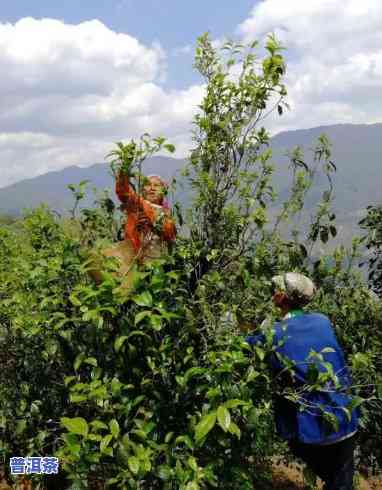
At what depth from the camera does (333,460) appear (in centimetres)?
418

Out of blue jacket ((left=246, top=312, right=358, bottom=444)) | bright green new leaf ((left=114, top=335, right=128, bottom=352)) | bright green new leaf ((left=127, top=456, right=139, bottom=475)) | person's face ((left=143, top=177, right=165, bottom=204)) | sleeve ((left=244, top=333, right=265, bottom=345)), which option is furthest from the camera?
person's face ((left=143, top=177, right=165, bottom=204))

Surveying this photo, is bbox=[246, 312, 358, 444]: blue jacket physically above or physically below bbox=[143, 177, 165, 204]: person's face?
below

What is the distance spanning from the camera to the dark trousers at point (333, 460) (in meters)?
4.12

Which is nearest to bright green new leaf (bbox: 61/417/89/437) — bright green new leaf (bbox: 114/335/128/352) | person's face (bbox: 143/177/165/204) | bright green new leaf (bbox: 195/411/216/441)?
bright green new leaf (bbox: 114/335/128/352)

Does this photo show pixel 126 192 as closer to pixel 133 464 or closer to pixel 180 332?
pixel 180 332

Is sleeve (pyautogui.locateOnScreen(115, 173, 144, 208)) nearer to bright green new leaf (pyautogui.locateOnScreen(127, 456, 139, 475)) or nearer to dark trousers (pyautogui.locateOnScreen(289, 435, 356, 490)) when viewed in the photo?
bright green new leaf (pyautogui.locateOnScreen(127, 456, 139, 475))

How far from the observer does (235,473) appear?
10.3 feet

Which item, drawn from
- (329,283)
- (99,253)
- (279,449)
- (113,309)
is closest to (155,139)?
(99,253)

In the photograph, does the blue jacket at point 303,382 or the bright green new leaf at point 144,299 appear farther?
the blue jacket at point 303,382

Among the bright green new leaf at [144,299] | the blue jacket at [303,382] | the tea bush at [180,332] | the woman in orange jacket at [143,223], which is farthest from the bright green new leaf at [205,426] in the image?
the woman in orange jacket at [143,223]

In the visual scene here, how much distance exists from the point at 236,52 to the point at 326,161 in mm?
1189

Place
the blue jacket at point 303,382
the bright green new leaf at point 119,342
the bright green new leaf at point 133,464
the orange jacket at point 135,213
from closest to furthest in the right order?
the bright green new leaf at point 133,464 → the bright green new leaf at point 119,342 → the blue jacket at point 303,382 → the orange jacket at point 135,213

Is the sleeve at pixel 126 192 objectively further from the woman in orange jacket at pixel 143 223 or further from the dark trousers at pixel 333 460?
the dark trousers at pixel 333 460

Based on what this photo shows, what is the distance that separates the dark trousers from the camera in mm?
4117
